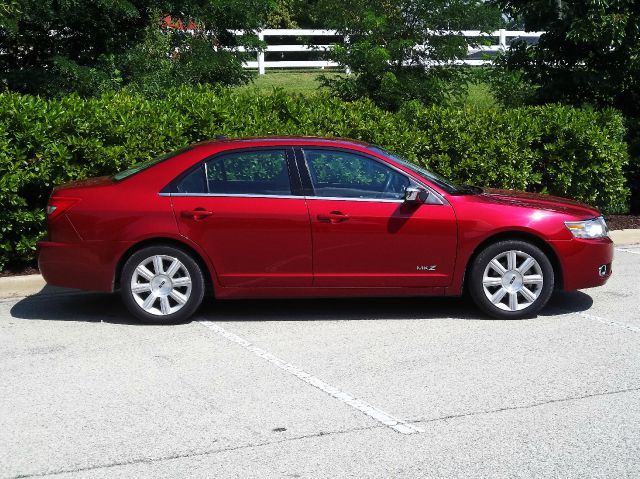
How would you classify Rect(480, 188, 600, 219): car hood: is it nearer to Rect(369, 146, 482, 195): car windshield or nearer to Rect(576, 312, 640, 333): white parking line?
Rect(369, 146, 482, 195): car windshield

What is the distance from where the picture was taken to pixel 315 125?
11.6m

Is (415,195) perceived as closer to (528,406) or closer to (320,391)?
(320,391)

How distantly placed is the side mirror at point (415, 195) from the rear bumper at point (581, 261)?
3.81 feet

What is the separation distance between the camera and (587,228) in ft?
28.4

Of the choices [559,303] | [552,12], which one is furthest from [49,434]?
[552,12]

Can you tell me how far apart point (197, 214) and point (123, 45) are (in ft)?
26.5

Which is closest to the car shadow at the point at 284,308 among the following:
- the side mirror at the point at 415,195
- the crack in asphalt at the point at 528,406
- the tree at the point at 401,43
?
the side mirror at the point at 415,195

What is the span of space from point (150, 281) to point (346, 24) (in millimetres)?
7296

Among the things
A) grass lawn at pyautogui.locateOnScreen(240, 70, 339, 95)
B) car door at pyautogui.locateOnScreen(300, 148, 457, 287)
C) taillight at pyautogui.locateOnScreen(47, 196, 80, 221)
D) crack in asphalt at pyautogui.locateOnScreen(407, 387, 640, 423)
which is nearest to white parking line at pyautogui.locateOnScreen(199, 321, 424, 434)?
crack in asphalt at pyautogui.locateOnScreen(407, 387, 640, 423)

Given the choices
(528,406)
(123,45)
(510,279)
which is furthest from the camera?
(123,45)

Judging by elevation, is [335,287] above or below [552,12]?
below

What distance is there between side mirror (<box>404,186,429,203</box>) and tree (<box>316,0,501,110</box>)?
5.88 metres

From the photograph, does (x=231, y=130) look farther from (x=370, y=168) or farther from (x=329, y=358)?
(x=329, y=358)

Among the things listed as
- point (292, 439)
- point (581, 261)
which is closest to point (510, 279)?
point (581, 261)
